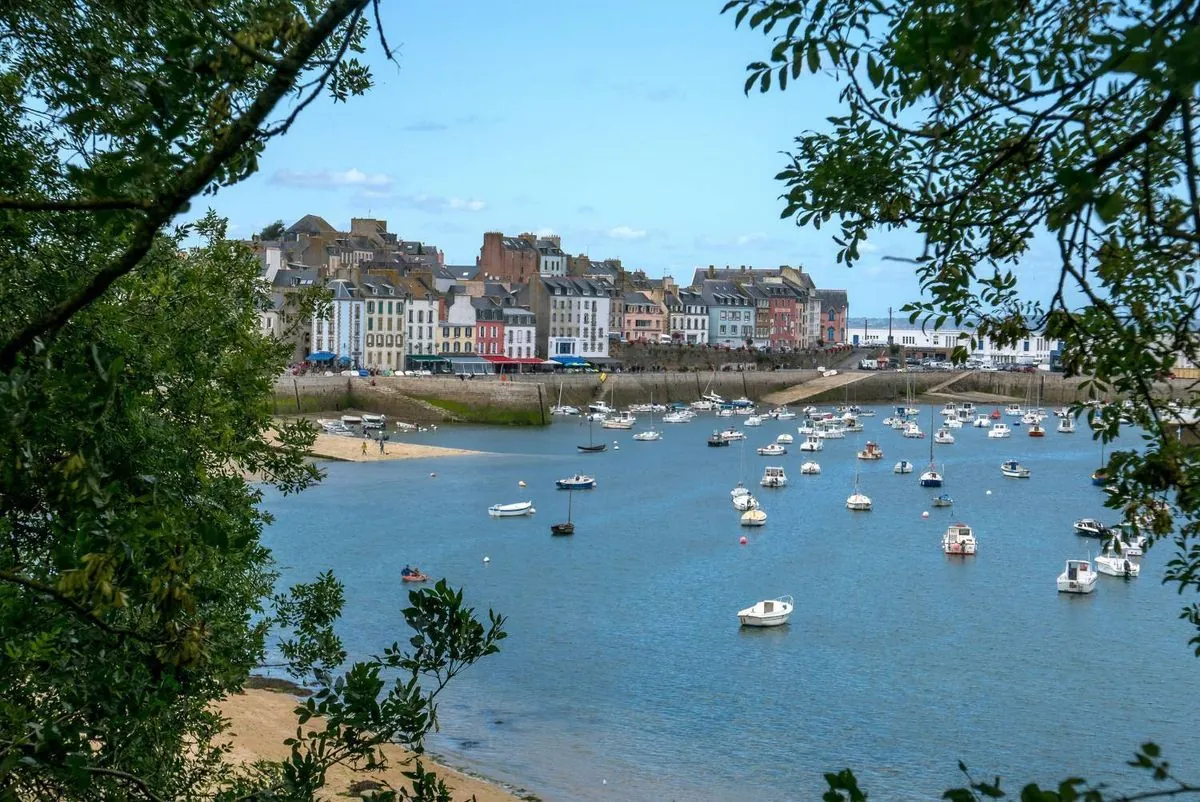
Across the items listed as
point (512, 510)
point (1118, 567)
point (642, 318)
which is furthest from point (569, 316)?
point (1118, 567)

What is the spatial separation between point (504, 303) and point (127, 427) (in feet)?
319

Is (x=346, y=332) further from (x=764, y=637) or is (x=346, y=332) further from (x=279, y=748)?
(x=279, y=748)

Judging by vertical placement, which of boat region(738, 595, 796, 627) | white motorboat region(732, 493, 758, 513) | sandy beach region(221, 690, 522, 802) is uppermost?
white motorboat region(732, 493, 758, 513)

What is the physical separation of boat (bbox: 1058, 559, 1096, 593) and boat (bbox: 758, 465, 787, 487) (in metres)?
21.4

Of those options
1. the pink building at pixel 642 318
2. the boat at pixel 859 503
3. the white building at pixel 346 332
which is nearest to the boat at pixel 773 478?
the boat at pixel 859 503

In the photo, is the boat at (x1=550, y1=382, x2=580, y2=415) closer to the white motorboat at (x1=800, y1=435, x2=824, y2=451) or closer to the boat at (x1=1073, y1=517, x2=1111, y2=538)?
the white motorboat at (x1=800, y1=435, x2=824, y2=451)

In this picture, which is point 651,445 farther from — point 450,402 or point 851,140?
point 851,140

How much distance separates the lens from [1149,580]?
3922cm

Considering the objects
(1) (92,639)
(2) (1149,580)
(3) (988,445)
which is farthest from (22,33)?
(3) (988,445)

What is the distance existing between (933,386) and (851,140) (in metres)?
113

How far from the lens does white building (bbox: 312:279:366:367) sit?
291 feet

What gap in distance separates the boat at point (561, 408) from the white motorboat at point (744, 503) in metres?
40.6

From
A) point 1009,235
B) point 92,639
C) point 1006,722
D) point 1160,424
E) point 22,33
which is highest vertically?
point 22,33

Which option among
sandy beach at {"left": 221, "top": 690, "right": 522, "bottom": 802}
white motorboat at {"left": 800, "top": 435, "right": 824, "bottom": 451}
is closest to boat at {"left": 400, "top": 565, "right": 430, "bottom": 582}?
sandy beach at {"left": 221, "top": 690, "right": 522, "bottom": 802}
